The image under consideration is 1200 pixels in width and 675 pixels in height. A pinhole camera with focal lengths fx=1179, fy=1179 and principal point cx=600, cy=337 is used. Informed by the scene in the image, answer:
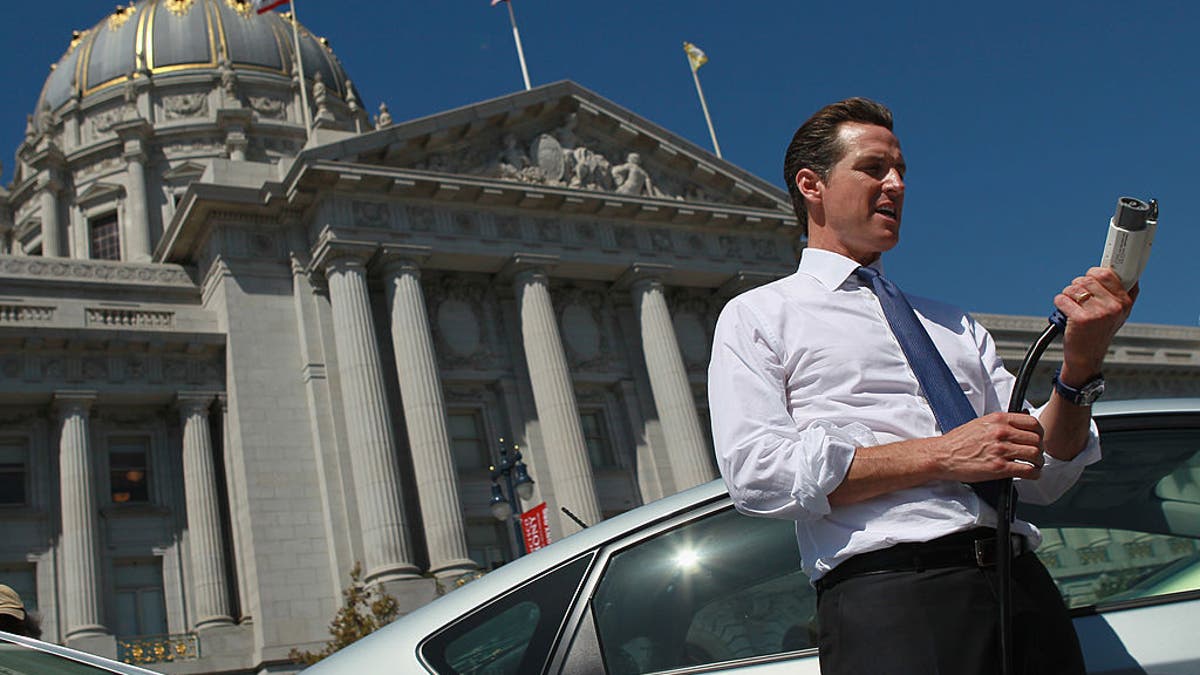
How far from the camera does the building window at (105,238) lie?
164 ft

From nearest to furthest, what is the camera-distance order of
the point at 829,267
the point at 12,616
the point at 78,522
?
the point at 829,267 < the point at 12,616 < the point at 78,522

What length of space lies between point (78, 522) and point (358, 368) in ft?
21.6

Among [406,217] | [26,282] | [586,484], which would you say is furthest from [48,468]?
[586,484]

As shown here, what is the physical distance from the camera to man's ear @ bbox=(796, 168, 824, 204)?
117 inches

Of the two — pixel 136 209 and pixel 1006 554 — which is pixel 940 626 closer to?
pixel 1006 554

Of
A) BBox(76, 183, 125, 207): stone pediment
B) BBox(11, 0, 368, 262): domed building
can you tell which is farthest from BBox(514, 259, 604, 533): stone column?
BBox(76, 183, 125, 207): stone pediment

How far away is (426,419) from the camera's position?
26.4m

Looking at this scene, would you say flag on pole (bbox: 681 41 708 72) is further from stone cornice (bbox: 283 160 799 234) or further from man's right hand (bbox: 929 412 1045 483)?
man's right hand (bbox: 929 412 1045 483)

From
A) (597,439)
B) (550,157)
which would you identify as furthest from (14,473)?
(550,157)

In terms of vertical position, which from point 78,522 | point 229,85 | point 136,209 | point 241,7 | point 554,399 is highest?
point 241,7

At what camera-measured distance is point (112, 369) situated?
26.6 metres

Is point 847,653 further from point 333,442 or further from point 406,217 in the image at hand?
point 406,217

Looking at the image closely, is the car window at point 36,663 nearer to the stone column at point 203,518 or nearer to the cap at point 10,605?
the cap at point 10,605

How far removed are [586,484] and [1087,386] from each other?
25.3 meters
